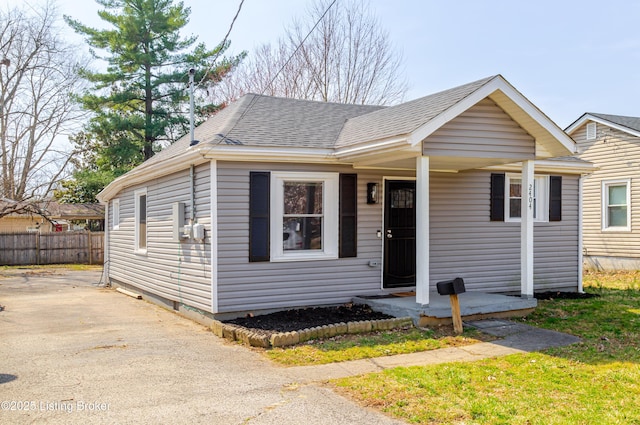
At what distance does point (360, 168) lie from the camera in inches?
358

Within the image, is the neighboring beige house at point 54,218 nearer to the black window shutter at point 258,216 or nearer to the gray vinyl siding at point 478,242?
the black window shutter at point 258,216

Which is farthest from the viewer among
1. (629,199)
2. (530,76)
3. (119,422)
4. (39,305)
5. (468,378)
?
(629,199)

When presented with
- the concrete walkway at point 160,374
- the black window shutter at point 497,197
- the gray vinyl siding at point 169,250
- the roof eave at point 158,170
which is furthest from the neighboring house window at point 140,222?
the black window shutter at point 497,197

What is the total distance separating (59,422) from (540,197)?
9955 mm

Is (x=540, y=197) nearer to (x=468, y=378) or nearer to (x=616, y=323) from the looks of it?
(x=616, y=323)

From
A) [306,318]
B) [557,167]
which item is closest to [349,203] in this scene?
[306,318]

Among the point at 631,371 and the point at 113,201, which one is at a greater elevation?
the point at 113,201

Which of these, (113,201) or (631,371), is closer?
(631,371)

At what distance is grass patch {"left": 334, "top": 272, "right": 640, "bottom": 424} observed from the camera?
4.39 metres

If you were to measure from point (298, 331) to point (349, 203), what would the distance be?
2.68 metres

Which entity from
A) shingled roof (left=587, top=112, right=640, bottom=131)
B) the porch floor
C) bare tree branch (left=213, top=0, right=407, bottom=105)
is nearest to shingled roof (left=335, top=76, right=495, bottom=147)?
the porch floor

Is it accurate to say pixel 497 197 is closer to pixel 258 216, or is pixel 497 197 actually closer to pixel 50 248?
pixel 258 216

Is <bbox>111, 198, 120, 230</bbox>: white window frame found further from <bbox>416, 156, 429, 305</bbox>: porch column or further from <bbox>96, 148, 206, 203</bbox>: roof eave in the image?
<bbox>416, 156, 429, 305</bbox>: porch column

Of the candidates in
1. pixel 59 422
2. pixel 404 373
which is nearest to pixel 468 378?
pixel 404 373
